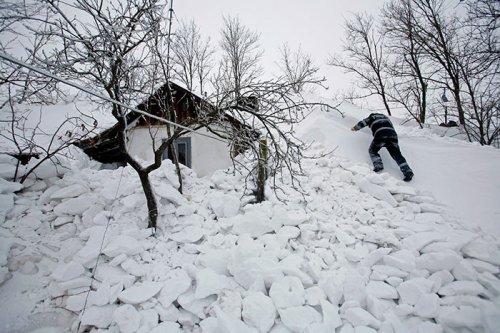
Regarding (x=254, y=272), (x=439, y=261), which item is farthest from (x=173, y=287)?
(x=439, y=261)

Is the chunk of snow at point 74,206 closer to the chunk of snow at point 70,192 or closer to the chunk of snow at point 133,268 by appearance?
the chunk of snow at point 70,192

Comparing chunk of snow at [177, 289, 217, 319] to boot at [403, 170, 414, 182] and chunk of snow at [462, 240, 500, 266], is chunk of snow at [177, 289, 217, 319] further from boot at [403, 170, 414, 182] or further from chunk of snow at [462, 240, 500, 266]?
boot at [403, 170, 414, 182]

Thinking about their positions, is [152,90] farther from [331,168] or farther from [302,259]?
[331,168]

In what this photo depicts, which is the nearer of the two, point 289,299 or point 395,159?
point 289,299

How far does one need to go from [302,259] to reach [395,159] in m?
4.45

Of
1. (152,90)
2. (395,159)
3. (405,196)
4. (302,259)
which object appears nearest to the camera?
(302,259)


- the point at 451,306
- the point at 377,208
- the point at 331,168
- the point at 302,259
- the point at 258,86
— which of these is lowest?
the point at 451,306

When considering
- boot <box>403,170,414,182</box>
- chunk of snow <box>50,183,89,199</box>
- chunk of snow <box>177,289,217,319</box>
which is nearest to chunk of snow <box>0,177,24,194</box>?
chunk of snow <box>50,183,89,199</box>

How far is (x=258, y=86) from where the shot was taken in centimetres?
374

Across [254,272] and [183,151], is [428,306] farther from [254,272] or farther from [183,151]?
[183,151]

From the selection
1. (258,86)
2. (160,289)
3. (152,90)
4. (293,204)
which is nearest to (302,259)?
(293,204)

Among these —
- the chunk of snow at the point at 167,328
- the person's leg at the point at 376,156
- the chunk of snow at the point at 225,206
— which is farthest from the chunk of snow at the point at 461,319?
the person's leg at the point at 376,156

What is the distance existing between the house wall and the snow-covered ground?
328 cm

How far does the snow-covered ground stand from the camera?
2529 mm
